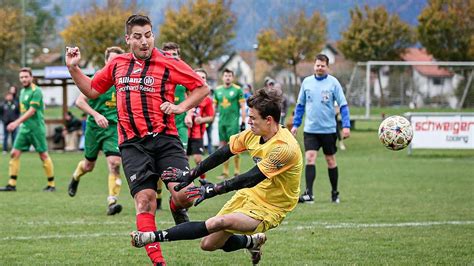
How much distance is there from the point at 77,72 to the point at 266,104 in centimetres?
174

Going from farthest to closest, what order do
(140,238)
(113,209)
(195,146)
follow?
(195,146), (113,209), (140,238)

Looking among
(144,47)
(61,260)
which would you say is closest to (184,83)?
(144,47)

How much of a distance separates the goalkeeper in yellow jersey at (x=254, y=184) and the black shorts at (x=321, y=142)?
576cm

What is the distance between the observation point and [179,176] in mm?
6660

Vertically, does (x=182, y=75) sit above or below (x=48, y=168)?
above

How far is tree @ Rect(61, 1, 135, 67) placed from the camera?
5012 centimetres

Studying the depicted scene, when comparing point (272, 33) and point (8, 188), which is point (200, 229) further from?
point (272, 33)

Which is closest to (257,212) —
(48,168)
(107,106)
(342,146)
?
(107,106)

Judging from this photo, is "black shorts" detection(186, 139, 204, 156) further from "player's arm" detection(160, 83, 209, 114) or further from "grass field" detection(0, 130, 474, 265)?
"player's arm" detection(160, 83, 209, 114)

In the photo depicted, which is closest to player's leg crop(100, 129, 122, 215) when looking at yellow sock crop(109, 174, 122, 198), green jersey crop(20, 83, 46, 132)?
yellow sock crop(109, 174, 122, 198)

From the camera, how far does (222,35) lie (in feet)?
167

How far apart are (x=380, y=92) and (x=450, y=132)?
1235 cm

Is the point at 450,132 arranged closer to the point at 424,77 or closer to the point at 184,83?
the point at 424,77

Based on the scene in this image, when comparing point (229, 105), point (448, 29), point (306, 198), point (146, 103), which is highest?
point (448, 29)
